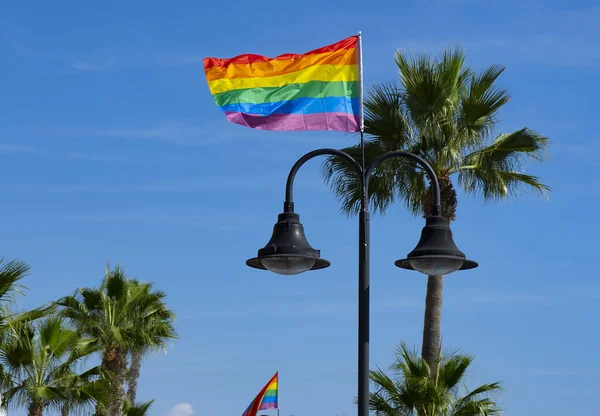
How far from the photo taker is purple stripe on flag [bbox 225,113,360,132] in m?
11.9

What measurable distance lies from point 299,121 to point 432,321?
1084cm

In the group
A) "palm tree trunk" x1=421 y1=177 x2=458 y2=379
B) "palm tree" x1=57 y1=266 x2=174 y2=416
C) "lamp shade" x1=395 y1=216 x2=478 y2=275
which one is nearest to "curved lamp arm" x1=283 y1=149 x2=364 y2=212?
"lamp shade" x1=395 y1=216 x2=478 y2=275

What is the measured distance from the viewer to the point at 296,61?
1220cm

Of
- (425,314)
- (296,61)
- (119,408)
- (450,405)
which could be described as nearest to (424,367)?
(450,405)

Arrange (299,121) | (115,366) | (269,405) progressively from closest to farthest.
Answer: (299,121)
(269,405)
(115,366)

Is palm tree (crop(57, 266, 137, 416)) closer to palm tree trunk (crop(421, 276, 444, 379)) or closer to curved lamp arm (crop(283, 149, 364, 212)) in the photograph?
palm tree trunk (crop(421, 276, 444, 379))

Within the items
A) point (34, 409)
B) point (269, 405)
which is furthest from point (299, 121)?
point (269, 405)

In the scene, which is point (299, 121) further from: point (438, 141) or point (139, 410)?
point (139, 410)

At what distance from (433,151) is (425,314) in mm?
3498

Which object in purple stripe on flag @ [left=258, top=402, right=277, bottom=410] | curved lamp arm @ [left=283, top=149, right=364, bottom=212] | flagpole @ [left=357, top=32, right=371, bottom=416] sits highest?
purple stripe on flag @ [left=258, top=402, right=277, bottom=410]

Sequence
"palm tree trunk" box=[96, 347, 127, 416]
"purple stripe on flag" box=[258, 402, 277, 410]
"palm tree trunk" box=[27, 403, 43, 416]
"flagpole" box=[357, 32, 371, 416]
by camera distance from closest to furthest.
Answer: "flagpole" box=[357, 32, 371, 416] → "palm tree trunk" box=[27, 403, 43, 416] → "purple stripe on flag" box=[258, 402, 277, 410] → "palm tree trunk" box=[96, 347, 127, 416]

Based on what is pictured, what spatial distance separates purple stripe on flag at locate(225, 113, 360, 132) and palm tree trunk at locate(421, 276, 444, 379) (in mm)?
10056

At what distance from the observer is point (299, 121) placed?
12.0 meters

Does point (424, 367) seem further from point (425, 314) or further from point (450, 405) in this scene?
point (425, 314)
